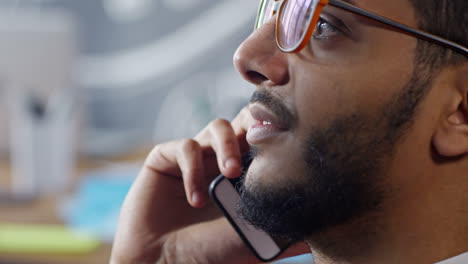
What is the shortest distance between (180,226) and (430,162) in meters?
0.51

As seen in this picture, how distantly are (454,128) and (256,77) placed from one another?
0.85ft

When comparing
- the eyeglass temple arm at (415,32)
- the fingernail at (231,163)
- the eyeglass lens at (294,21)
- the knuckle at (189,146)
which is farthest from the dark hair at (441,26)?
the knuckle at (189,146)

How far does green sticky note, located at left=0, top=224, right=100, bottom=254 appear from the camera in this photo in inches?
53.2

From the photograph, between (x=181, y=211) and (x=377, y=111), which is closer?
(x=377, y=111)

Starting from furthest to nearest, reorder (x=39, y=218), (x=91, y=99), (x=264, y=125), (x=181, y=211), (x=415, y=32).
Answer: (x=91, y=99) → (x=39, y=218) → (x=181, y=211) → (x=264, y=125) → (x=415, y=32)

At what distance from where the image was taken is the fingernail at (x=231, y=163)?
91 centimetres

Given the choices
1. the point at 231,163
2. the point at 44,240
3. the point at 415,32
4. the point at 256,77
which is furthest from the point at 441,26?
the point at 44,240

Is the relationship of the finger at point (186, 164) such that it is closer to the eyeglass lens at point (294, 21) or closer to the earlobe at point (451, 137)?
the eyeglass lens at point (294, 21)

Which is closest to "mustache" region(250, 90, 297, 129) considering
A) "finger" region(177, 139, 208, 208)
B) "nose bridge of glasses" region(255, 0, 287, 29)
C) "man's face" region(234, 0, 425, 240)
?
"man's face" region(234, 0, 425, 240)

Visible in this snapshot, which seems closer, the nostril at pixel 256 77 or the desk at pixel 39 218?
the nostril at pixel 256 77

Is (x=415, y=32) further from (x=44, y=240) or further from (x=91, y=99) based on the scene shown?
(x=91, y=99)

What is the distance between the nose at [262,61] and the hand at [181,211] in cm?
20

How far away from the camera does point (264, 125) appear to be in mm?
792

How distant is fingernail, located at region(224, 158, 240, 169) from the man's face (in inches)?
4.8
